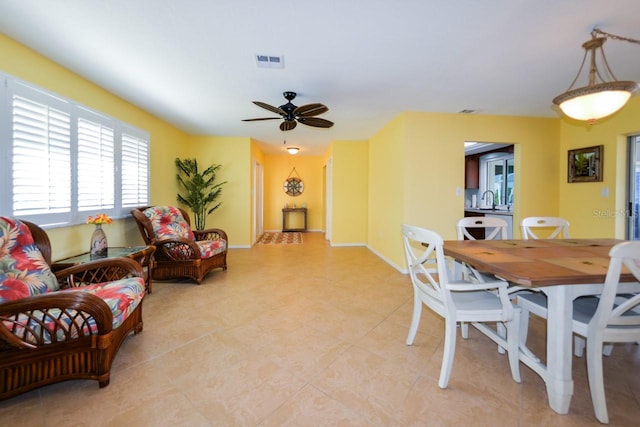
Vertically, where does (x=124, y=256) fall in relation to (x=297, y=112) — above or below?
below

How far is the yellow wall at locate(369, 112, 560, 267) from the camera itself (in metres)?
3.85

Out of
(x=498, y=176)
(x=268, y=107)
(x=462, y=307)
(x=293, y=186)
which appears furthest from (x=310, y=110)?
(x=293, y=186)

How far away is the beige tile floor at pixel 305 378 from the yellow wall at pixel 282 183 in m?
5.68

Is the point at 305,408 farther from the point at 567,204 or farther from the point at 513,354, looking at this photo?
the point at 567,204

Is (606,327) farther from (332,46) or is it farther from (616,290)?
(332,46)

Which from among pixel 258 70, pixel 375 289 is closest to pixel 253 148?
pixel 258 70

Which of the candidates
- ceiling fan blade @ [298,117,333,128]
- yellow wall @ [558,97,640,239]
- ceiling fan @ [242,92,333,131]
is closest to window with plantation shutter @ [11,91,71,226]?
ceiling fan @ [242,92,333,131]

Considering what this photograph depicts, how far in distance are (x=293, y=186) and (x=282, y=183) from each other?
0.36m

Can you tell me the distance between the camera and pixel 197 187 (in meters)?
5.07

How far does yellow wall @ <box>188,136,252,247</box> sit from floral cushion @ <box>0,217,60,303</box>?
3.75m

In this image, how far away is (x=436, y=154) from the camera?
153 inches

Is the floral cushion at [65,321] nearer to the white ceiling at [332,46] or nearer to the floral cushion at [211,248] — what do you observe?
the floral cushion at [211,248]

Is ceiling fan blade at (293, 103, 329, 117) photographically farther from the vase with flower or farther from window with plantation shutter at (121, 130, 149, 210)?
window with plantation shutter at (121, 130, 149, 210)

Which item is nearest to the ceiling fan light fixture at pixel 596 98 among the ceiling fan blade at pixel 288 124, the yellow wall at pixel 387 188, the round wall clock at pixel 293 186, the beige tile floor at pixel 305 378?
the beige tile floor at pixel 305 378
